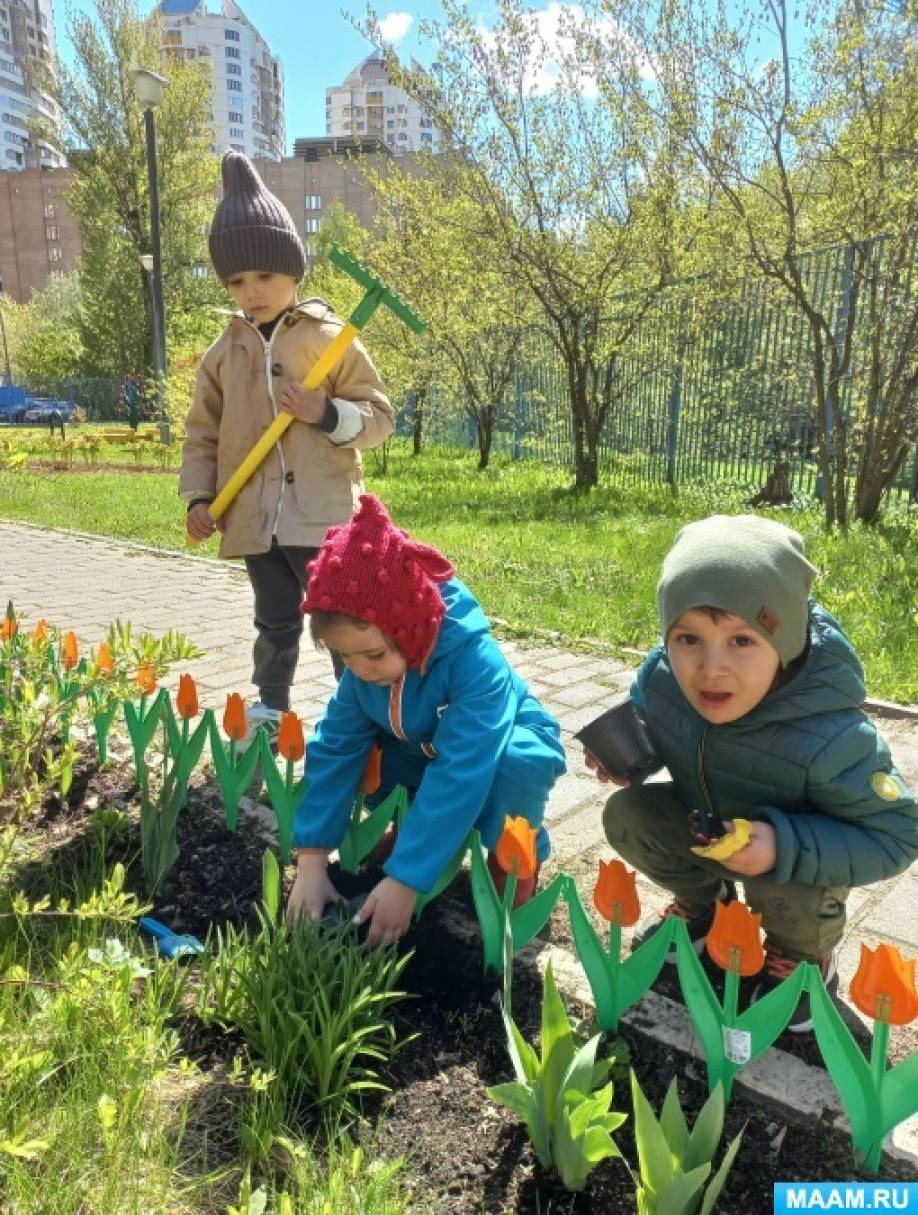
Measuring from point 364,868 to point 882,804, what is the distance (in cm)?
116

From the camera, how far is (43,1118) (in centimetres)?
127

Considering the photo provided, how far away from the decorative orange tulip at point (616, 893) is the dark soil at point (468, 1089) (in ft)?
0.82

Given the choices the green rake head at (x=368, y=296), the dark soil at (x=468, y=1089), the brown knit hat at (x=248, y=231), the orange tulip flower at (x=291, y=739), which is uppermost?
the brown knit hat at (x=248, y=231)

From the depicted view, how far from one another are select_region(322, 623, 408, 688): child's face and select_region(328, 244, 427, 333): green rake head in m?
1.07

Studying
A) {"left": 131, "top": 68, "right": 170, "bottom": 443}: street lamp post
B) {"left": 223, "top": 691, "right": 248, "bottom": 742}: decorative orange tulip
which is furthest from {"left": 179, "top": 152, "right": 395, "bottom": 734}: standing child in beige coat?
{"left": 131, "top": 68, "right": 170, "bottom": 443}: street lamp post

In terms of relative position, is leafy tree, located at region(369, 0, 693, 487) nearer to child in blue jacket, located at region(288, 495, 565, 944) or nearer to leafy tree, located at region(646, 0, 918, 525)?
leafy tree, located at region(646, 0, 918, 525)

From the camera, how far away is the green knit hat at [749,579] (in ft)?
4.49

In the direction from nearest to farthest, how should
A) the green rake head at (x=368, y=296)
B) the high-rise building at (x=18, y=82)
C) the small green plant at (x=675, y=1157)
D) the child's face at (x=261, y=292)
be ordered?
the small green plant at (x=675, y=1157) < the green rake head at (x=368, y=296) < the child's face at (x=261, y=292) < the high-rise building at (x=18, y=82)

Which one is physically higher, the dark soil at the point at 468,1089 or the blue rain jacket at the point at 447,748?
the blue rain jacket at the point at 447,748

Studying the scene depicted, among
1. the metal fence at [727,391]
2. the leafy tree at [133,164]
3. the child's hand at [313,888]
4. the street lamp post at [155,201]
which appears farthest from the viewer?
the leafy tree at [133,164]

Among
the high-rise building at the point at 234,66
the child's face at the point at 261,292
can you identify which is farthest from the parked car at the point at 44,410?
the high-rise building at the point at 234,66

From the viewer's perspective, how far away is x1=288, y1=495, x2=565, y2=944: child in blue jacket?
1.66m

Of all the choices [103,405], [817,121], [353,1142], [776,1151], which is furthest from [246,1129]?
[103,405]

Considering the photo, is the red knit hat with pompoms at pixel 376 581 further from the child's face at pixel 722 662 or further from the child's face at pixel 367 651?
the child's face at pixel 722 662
